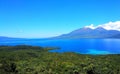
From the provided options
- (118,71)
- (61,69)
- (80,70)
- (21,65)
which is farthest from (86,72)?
(21,65)

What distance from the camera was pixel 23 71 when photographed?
38969 mm

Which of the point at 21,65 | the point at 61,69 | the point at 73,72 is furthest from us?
the point at 21,65

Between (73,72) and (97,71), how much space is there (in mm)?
4770

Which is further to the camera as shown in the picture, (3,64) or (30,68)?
(3,64)

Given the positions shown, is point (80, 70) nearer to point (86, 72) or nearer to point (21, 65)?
point (86, 72)

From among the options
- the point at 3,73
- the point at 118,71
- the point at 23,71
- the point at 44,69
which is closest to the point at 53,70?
the point at 44,69

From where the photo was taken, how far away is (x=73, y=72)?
34.8 meters

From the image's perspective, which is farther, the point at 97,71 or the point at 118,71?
the point at 118,71

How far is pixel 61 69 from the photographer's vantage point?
37.9 meters

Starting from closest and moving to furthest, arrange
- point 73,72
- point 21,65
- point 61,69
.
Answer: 1. point 73,72
2. point 61,69
3. point 21,65

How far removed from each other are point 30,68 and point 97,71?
1336cm

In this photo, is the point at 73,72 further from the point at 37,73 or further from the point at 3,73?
the point at 3,73

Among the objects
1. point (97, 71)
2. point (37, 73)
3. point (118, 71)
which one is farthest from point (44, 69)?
point (118, 71)

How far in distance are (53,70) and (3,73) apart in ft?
31.2
